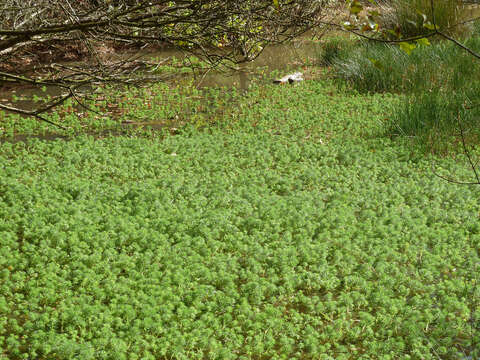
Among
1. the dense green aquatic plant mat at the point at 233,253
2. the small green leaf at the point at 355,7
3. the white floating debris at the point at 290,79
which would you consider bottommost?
the dense green aquatic plant mat at the point at 233,253

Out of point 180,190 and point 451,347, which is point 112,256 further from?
point 451,347

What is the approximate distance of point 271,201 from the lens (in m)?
5.88

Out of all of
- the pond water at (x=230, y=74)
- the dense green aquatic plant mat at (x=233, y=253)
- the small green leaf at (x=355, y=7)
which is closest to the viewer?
the small green leaf at (x=355, y=7)

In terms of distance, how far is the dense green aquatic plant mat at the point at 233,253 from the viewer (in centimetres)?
400

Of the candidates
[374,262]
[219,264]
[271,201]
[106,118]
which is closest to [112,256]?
[219,264]

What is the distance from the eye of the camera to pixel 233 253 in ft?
16.6

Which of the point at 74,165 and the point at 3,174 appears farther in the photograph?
the point at 74,165

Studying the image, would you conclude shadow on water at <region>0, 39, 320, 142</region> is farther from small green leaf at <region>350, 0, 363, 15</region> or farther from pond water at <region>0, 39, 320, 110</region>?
small green leaf at <region>350, 0, 363, 15</region>

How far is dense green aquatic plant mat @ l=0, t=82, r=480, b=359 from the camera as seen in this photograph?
13.1 feet

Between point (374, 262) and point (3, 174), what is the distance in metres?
4.52

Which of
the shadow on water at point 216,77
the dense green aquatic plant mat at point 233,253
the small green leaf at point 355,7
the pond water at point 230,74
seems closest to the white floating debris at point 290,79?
the shadow on water at point 216,77

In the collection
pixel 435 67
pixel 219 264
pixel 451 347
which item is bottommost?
pixel 451 347

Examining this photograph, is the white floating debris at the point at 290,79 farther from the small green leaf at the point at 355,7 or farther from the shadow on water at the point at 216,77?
the small green leaf at the point at 355,7

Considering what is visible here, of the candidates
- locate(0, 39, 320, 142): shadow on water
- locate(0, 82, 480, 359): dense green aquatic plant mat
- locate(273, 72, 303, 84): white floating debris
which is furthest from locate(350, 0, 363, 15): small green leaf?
locate(273, 72, 303, 84): white floating debris
